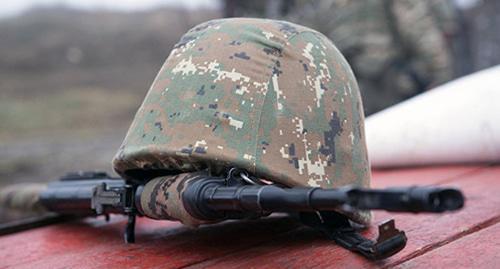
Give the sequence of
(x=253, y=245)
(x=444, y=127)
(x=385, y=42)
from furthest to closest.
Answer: (x=385, y=42) → (x=444, y=127) → (x=253, y=245)

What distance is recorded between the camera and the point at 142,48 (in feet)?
57.3

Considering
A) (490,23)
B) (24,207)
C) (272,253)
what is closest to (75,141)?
(490,23)

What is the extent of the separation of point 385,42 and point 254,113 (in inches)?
153

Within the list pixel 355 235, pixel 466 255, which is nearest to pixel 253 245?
pixel 355 235

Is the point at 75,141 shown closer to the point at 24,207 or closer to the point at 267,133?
the point at 24,207

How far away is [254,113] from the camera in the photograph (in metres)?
1.41

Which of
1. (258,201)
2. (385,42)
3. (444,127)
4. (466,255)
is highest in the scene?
(385,42)

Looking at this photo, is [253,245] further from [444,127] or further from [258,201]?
[444,127]

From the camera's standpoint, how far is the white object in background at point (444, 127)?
2.57 metres

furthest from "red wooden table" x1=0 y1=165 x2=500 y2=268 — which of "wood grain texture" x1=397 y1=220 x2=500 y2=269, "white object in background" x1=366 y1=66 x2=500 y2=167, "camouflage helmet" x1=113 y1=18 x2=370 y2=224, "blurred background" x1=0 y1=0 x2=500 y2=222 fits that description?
"blurred background" x1=0 y1=0 x2=500 y2=222

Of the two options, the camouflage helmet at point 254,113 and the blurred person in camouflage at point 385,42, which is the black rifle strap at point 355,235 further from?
the blurred person in camouflage at point 385,42

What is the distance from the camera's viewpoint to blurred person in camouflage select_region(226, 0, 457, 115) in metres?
5.02

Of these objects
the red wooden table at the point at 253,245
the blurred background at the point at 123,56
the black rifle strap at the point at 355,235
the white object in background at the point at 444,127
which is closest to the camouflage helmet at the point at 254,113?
the black rifle strap at the point at 355,235

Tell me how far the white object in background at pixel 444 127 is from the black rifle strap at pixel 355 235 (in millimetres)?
1266
